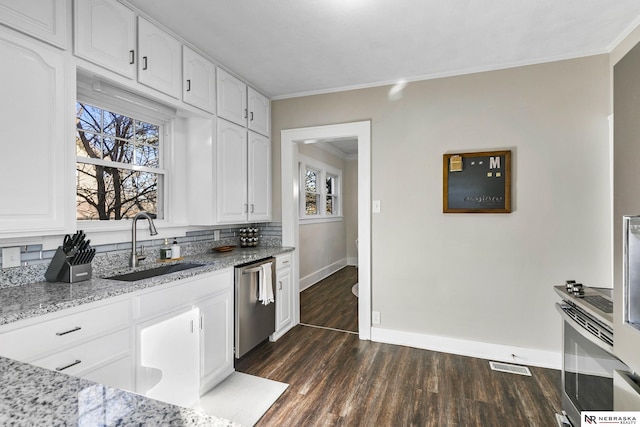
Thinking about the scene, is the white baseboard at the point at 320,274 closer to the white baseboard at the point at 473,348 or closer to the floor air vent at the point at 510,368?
the white baseboard at the point at 473,348

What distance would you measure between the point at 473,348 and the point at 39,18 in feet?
12.4

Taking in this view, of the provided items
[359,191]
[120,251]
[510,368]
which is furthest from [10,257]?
[510,368]

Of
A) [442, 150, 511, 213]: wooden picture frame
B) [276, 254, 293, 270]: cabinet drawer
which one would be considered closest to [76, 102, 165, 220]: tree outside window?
[276, 254, 293, 270]: cabinet drawer

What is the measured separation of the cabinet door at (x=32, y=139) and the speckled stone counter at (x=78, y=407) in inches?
47.4

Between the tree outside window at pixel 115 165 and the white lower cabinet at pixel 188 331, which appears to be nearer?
the white lower cabinet at pixel 188 331

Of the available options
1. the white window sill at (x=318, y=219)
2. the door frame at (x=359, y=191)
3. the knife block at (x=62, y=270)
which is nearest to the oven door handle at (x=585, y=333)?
the door frame at (x=359, y=191)

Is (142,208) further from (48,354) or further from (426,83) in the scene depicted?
(426,83)

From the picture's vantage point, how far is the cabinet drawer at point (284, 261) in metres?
3.16

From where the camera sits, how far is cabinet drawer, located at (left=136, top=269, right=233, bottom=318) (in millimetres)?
1762

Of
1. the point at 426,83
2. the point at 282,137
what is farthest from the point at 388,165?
the point at 282,137

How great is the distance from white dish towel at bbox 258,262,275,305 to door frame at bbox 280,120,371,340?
698 mm

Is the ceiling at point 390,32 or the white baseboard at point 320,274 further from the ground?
the ceiling at point 390,32

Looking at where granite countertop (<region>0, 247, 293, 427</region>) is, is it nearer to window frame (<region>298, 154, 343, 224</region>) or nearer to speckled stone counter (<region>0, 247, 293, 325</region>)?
speckled stone counter (<region>0, 247, 293, 325</region>)

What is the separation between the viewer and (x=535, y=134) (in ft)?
8.76
